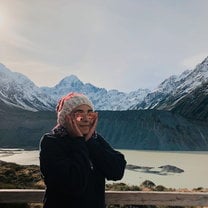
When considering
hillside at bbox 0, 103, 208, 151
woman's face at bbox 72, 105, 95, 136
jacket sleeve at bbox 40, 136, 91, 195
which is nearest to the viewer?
jacket sleeve at bbox 40, 136, 91, 195

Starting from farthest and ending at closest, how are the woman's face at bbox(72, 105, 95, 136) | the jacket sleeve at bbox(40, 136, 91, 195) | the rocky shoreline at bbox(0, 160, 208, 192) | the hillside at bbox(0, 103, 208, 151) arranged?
the hillside at bbox(0, 103, 208, 151) < the rocky shoreline at bbox(0, 160, 208, 192) < the woman's face at bbox(72, 105, 95, 136) < the jacket sleeve at bbox(40, 136, 91, 195)

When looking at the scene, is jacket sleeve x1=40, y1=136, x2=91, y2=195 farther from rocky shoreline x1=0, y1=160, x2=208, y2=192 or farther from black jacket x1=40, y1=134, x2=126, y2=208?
rocky shoreline x1=0, y1=160, x2=208, y2=192

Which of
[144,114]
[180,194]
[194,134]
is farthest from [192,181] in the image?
[144,114]

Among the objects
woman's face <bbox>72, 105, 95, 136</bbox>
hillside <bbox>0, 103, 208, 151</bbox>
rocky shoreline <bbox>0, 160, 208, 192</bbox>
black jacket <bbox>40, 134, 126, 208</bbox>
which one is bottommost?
black jacket <bbox>40, 134, 126, 208</bbox>

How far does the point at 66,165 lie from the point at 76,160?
0.18 feet

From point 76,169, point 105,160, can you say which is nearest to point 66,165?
point 76,169

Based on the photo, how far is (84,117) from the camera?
205cm

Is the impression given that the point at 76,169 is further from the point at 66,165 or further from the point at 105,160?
the point at 105,160

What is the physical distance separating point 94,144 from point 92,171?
0.44 feet

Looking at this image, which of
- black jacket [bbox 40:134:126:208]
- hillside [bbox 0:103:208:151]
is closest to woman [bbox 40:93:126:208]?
black jacket [bbox 40:134:126:208]

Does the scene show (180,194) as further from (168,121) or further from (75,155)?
(168,121)

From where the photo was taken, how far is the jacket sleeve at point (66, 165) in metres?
1.90

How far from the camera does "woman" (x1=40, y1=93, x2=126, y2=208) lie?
191 cm

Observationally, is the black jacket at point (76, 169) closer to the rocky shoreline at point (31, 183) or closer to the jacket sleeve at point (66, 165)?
the jacket sleeve at point (66, 165)
